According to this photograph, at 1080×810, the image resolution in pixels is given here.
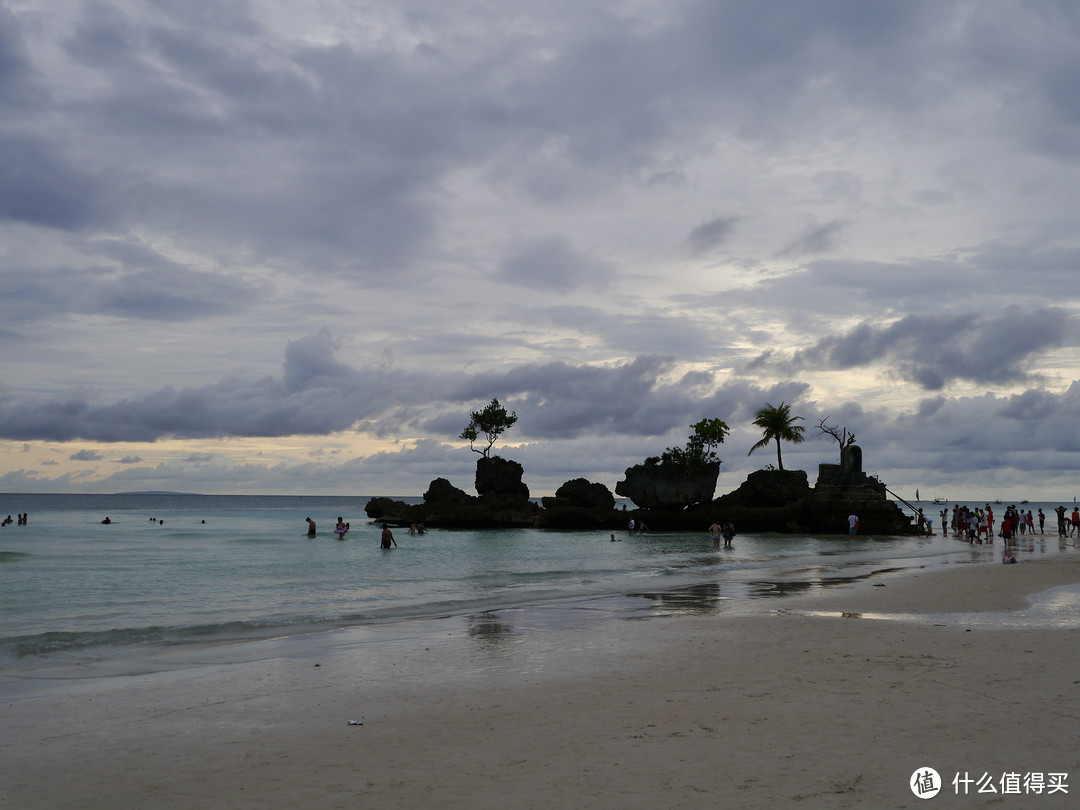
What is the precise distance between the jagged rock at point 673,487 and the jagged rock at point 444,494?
1952 centimetres

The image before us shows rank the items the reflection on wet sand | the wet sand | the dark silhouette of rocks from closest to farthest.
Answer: the wet sand → the reflection on wet sand → the dark silhouette of rocks

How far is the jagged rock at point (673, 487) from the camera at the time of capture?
2756 inches

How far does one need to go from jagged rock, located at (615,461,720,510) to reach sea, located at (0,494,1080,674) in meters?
16.7

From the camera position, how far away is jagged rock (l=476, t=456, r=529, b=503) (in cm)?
7894

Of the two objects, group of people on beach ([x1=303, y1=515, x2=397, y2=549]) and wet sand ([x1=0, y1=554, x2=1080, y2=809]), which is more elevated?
wet sand ([x1=0, y1=554, x2=1080, y2=809])

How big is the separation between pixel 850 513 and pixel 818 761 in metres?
54.6

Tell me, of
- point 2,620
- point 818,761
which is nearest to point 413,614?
point 2,620

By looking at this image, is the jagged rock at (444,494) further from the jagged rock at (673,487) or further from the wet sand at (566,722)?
the wet sand at (566,722)

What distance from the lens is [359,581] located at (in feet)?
89.8

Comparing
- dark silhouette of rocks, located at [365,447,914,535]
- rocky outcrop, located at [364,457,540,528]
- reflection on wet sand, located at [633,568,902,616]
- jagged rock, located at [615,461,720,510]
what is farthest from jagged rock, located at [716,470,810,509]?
reflection on wet sand, located at [633,568,902,616]

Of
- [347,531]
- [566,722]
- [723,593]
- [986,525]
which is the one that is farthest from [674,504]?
[566,722]

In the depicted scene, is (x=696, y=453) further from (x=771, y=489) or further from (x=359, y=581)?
(x=359, y=581)

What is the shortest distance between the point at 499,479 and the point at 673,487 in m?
20.0

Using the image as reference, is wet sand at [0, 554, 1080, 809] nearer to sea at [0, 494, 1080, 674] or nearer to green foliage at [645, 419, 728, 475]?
sea at [0, 494, 1080, 674]
